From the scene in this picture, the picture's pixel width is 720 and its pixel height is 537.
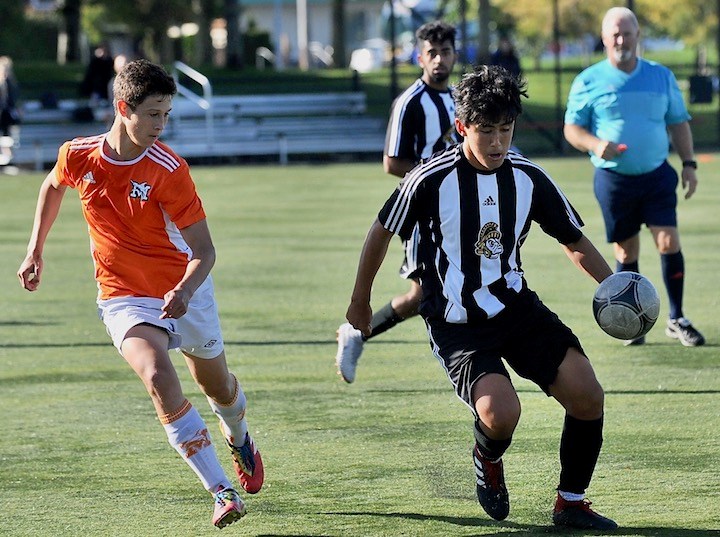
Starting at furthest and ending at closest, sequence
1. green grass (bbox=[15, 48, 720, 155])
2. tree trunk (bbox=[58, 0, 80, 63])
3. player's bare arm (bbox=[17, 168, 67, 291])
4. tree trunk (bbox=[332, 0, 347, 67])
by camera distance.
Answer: tree trunk (bbox=[332, 0, 347, 67]), tree trunk (bbox=[58, 0, 80, 63]), green grass (bbox=[15, 48, 720, 155]), player's bare arm (bbox=[17, 168, 67, 291])

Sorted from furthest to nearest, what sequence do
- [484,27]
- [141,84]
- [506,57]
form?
1. [484,27]
2. [506,57]
3. [141,84]

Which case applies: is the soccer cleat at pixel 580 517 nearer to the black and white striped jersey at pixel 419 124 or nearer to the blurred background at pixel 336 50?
the black and white striped jersey at pixel 419 124

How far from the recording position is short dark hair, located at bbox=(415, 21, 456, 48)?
826cm

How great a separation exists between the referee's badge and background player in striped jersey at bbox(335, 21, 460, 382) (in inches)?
111

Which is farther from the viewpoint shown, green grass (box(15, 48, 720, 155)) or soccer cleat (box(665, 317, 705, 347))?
green grass (box(15, 48, 720, 155))

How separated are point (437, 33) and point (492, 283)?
11.4 feet

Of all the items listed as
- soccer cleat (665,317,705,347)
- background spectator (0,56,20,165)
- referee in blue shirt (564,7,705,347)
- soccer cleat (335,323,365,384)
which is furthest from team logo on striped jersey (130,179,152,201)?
background spectator (0,56,20,165)

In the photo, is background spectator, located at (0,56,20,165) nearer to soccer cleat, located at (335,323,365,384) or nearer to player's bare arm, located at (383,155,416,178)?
player's bare arm, located at (383,155,416,178)

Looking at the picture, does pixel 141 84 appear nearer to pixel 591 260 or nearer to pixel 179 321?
pixel 179 321

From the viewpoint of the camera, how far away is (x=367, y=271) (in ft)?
17.1

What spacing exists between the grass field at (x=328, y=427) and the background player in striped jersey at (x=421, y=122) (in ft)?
1.36

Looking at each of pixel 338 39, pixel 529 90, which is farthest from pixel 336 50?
pixel 529 90

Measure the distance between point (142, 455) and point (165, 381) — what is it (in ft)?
4.71

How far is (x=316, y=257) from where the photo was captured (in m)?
13.4
